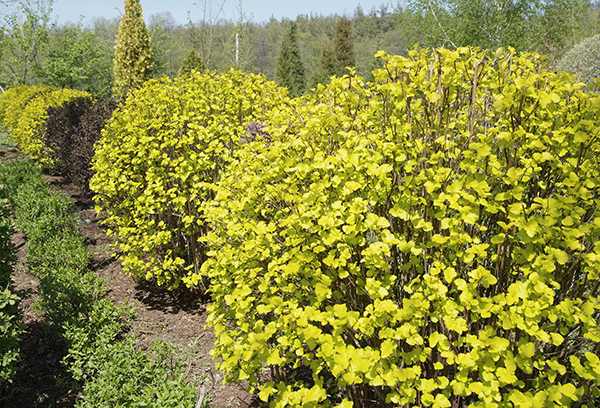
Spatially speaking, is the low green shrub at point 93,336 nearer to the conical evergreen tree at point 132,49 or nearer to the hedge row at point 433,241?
the hedge row at point 433,241

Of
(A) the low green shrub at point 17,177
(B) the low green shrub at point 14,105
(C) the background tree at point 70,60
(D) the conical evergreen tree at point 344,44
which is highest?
(D) the conical evergreen tree at point 344,44

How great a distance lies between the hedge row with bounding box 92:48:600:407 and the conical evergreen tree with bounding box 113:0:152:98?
19.3m

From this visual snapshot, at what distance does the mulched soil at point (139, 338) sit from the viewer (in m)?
2.92

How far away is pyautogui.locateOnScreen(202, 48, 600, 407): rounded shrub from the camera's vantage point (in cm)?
148

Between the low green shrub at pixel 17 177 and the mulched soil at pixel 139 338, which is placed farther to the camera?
the low green shrub at pixel 17 177

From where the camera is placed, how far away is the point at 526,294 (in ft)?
4.61

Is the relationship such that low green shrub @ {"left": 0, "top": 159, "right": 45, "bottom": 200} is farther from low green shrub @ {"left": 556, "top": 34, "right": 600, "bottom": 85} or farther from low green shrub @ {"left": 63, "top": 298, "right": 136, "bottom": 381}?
low green shrub @ {"left": 556, "top": 34, "right": 600, "bottom": 85}

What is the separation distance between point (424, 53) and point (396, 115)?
1.23 ft

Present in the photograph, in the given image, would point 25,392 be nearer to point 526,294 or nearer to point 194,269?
point 194,269

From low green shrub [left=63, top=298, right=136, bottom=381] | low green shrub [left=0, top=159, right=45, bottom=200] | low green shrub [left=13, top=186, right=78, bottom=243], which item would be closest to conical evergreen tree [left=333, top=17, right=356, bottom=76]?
low green shrub [left=0, top=159, right=45, bottom=200]

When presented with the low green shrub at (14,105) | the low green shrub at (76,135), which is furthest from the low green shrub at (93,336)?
the low green shrub at (14,105)

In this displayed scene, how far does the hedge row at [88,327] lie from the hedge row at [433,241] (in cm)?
84

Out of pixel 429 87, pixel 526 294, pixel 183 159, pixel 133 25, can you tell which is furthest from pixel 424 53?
pixel 133 25

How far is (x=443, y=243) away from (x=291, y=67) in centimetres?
2886
